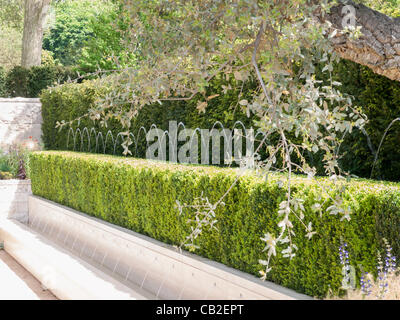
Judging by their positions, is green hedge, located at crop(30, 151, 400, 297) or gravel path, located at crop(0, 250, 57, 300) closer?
green hedge, located at crop(30, 151, 400, 297)

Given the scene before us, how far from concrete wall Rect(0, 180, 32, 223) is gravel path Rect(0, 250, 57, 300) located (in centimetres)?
310

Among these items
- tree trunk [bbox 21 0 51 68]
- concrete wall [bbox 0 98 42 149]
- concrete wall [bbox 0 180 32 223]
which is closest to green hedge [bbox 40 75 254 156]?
concrete wall [bbox 0 98 42 149]

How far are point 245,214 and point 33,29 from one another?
1822cm

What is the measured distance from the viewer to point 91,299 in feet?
15.6

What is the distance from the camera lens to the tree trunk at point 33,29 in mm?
20031

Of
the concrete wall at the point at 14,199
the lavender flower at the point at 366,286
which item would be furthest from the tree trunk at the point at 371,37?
the concrete wall at the point at 14,199

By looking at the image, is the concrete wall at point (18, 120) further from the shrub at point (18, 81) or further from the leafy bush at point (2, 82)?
the leafy bush at point (2, 82)

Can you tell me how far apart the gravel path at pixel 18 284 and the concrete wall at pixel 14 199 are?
310cm

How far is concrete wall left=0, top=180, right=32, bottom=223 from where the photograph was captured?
1055cm

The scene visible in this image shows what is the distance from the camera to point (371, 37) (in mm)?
3391

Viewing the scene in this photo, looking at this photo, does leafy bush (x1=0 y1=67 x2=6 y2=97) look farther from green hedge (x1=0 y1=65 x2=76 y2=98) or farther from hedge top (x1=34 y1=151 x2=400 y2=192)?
hedge top (x1=34 y1=151 x2=400 y2=192)

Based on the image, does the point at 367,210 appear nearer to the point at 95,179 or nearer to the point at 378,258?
the point at 378,258

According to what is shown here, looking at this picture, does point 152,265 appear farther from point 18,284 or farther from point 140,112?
point 140,112
